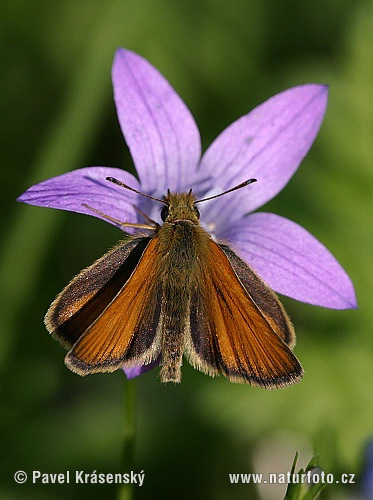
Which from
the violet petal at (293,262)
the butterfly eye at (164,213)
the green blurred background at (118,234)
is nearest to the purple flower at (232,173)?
the violet petal at (293,262)

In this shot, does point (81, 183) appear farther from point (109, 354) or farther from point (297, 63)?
point (297, 63)

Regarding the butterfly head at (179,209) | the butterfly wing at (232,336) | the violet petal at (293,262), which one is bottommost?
the butterfly wing at (232,336)

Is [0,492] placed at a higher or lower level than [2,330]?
lower

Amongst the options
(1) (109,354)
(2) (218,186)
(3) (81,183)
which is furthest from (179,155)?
(1) (109,354)

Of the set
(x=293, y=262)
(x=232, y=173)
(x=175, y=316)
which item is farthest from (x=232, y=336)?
(x=232, y=173)

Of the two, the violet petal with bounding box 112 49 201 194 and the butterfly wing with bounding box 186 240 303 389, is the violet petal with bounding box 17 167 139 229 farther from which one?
the butterfly wing with bounding box 186 240 303 389

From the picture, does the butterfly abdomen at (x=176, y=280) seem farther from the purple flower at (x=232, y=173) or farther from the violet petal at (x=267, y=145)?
the violet petal at (x=267, y=145)
